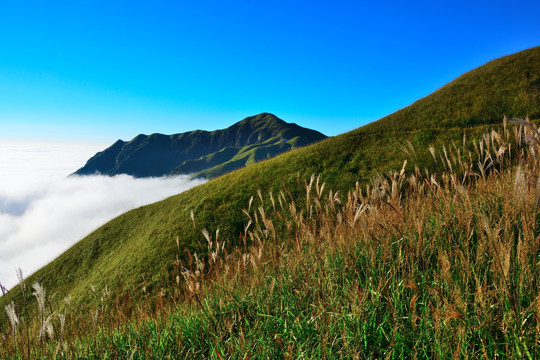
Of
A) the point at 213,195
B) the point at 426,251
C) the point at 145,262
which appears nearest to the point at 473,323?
the point at 426,251

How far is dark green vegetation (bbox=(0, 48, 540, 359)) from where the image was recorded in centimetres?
217

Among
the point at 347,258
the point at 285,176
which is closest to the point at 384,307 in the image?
the point at 347,258

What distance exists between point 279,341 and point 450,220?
2790 millimetres

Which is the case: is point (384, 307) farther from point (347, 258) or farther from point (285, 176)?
point (285, 176)

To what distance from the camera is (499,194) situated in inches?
155

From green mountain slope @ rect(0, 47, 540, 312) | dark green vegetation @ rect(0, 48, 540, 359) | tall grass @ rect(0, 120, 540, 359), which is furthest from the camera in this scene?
green mountain slope @ rect(0, 47, 540, 312)

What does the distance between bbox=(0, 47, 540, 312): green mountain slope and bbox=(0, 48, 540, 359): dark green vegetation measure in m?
0.25

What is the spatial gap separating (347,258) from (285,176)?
30.1m

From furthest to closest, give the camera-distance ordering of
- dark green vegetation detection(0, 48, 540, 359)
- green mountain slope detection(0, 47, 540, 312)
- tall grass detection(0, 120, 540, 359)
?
green mountain slope detection(0, 47, 540, 312) → dark green vegetation detection(0, 48, 540, 359) → tall grass detection(0, 120, 540, 359)

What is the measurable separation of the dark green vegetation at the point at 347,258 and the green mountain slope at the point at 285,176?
0.25 meters

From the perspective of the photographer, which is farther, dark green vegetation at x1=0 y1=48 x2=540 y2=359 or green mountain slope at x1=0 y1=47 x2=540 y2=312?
green mountain slope at x1=0 y1=47 x2=540 y2=312

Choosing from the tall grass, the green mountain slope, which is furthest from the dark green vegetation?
the green mountain slope

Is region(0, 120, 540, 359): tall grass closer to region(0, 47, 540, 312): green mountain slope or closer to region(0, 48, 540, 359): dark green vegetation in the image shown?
region(0, 48, 540, 359): dark green vegetation

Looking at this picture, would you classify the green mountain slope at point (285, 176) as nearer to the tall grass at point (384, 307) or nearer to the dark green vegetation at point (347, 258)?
the dark green vegetation at point (347, 258)
